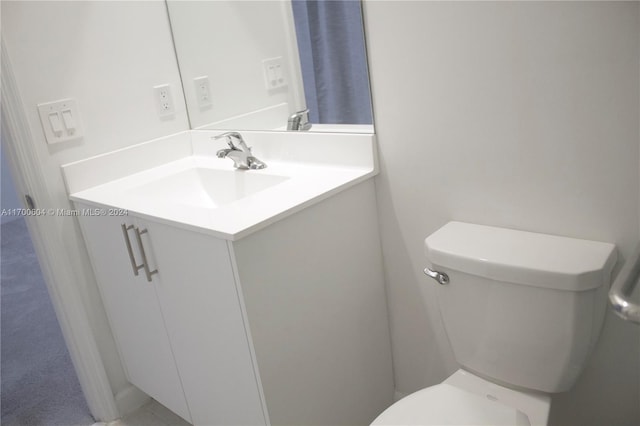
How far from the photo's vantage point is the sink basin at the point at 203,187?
166 centimetres

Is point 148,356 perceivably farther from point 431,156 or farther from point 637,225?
point 637,225

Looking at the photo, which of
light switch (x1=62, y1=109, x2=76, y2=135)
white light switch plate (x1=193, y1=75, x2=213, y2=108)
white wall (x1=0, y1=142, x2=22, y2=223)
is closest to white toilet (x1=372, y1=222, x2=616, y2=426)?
white light switch plate (x1=193, y1=75, x2=213, y2=108)

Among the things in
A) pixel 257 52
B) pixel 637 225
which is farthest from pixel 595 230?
pixel 257 52

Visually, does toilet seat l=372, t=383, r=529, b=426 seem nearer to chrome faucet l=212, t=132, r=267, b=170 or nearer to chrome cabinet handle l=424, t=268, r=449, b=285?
chrome cabinet handle l=424, t=268, r=449, b=285

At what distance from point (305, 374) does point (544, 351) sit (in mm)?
614

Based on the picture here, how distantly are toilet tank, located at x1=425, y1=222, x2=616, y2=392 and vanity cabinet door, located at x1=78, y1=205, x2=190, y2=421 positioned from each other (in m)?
0.84

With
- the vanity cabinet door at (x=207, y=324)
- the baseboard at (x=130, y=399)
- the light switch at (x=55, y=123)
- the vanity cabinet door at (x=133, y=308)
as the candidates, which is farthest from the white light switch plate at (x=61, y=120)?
the baseboard at (x=130, y=399)

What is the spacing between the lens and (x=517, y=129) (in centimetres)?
120

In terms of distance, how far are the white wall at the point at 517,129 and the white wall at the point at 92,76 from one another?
911mm

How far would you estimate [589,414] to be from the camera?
1311mm

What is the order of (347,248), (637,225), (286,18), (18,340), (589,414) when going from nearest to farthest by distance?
1. (637,225)
2. (589,414)
3. (347,248)
4. (286,18)
5. (18,340)

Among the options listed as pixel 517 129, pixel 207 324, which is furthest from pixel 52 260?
pixel 517 129

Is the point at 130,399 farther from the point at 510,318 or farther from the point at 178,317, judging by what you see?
the point at 510,318

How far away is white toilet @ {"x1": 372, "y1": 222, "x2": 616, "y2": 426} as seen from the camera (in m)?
1.07
